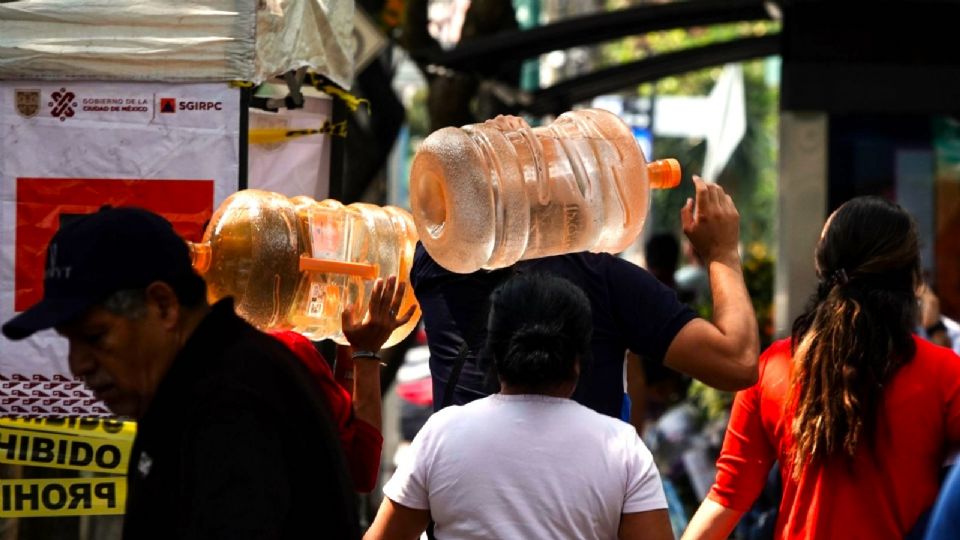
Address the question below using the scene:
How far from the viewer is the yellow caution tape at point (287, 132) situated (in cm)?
595

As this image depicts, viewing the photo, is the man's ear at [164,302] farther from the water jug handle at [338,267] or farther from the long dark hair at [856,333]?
the long dark hair at [856,333]

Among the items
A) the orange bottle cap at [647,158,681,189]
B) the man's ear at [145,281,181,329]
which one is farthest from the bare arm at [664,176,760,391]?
the man's ear at [145,281,181,329]

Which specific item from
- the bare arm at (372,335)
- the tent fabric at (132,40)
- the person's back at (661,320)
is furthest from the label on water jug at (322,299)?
the tent fabric at (132,40)

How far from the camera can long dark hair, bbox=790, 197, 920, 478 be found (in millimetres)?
4414

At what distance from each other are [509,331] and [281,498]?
1.02 meters

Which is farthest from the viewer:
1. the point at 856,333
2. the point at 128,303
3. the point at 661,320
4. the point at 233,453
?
the point at 856,333

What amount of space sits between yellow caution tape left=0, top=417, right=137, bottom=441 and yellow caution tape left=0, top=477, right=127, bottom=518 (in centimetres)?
14

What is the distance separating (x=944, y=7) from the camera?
10.3 metres

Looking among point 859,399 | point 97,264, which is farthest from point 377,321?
point 97,264

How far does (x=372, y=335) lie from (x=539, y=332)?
2.12ft

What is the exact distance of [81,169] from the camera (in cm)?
529

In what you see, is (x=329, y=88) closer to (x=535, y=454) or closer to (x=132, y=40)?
(x=132, y=40)

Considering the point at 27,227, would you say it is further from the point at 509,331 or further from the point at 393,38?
the point at 393,38

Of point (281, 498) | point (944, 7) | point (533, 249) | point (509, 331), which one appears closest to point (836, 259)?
point (533, 249)
